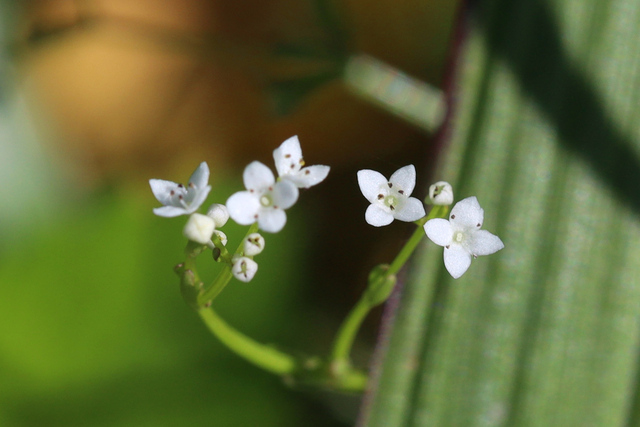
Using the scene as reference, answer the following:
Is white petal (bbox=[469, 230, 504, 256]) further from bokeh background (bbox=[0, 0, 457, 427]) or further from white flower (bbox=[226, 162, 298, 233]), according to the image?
bokeh background (bbox=[0, 0, 457, 427])

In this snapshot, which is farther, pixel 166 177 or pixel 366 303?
pixel 166 177

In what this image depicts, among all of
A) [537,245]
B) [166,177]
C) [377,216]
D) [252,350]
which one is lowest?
[252,350]

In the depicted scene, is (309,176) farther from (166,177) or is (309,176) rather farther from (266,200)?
(166,177)

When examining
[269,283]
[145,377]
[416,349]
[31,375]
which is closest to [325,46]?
[269,283]

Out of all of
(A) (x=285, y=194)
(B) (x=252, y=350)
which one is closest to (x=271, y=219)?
(A) (x=285, y=194)

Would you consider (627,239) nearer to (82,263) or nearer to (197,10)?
(82,263)

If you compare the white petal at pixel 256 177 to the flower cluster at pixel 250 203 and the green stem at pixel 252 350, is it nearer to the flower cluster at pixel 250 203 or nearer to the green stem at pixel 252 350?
the flower cluster at pixel 250 203
